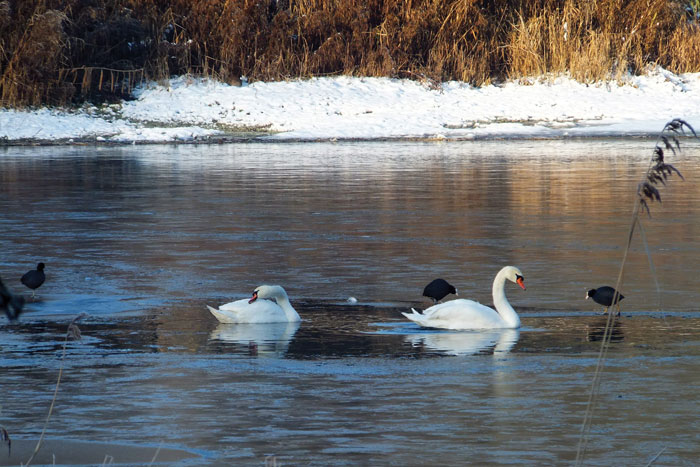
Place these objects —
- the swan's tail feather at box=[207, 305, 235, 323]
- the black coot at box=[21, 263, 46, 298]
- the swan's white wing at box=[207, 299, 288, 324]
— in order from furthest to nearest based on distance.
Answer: the black coot at box=[21, 263, 46, 298], the swan's white wing at box=[207, 299, 288, 324], the swan's tail feather at box=[207, 305, 235, 323]

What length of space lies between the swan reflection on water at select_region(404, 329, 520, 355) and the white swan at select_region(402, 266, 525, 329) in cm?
6

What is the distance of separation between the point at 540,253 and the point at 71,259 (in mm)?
4802

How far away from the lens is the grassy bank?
3488cm

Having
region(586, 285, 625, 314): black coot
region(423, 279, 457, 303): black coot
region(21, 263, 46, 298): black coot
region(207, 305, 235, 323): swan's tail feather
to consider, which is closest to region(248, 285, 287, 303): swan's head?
region(207, 305, 235, 323): swan's tail feather

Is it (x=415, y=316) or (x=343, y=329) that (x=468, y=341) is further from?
(x=343, y=329)

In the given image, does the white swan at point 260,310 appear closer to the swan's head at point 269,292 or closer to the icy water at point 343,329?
the swan's head at point 269,292

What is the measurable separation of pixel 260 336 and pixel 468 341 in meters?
1.55

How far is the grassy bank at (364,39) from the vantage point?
34.9 meters

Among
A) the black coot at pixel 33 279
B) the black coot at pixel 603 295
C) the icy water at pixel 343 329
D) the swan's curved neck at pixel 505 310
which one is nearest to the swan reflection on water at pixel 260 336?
the icy water at pixel 343 329

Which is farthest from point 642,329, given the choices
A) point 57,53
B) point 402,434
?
point 57,53

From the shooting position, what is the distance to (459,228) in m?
14.8

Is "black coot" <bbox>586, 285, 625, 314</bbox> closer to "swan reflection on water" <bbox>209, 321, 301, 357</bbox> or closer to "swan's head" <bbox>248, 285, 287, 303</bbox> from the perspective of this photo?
"swan reflection on water" <bbox>209, 321, 301, 357</bbox>

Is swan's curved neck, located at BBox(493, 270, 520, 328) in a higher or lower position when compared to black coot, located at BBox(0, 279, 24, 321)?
lower

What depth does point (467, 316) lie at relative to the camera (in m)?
9.34
